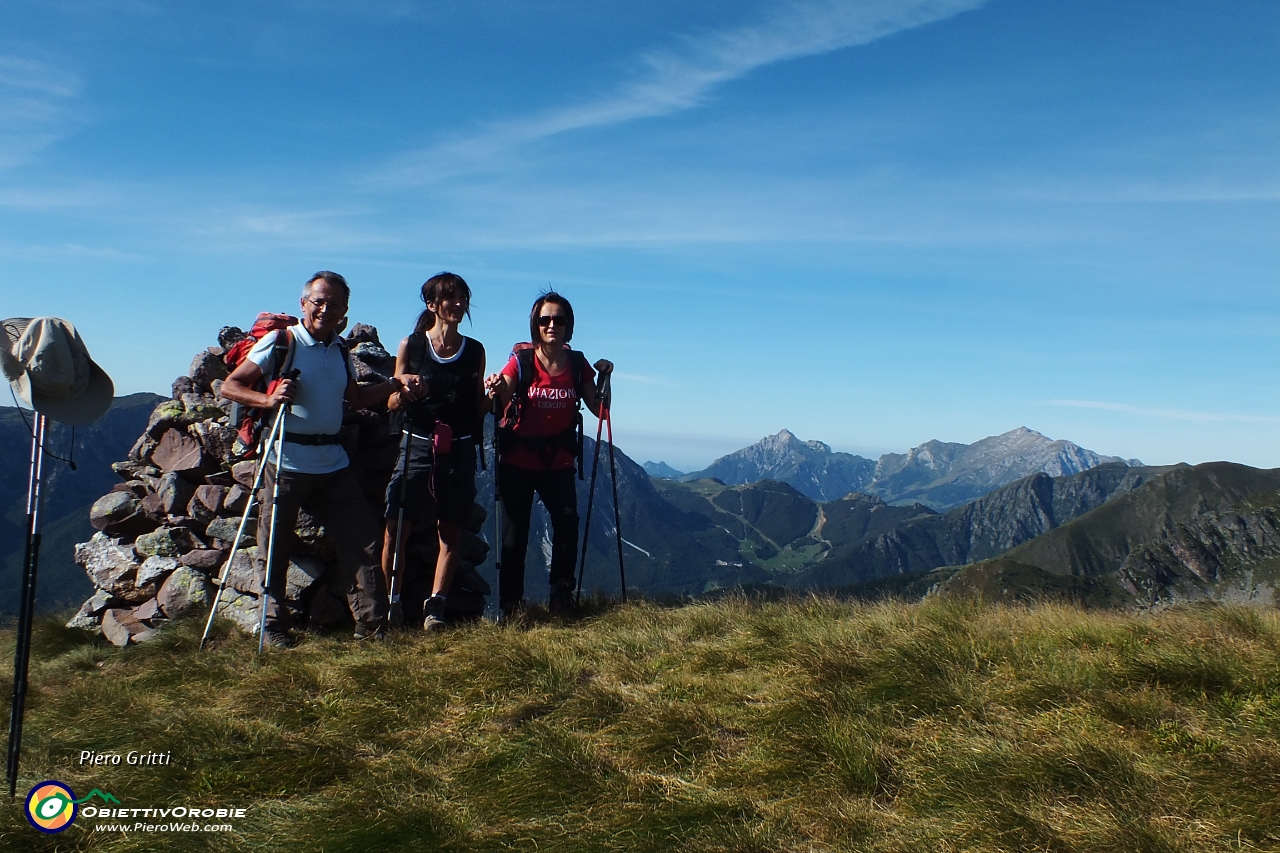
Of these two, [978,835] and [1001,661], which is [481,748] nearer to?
[978,835]

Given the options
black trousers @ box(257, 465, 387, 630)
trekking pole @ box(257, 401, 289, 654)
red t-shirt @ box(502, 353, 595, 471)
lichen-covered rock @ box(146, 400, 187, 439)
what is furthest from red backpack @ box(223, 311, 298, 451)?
red t-shirt @ box(502, 353, 595, 471)

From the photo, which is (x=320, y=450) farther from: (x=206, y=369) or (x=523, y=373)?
(x=206, y=369)

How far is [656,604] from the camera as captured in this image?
10.8 metres

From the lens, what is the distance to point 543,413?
9.62m

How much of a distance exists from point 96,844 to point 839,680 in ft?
16.3

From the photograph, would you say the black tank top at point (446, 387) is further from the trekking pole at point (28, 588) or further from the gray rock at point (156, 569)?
the gray rock at point (156, 569)

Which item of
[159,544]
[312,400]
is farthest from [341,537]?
[159,544]

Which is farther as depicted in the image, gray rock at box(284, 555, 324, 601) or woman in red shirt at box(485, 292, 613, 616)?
gray rock at box(284, 555, 324, 601)

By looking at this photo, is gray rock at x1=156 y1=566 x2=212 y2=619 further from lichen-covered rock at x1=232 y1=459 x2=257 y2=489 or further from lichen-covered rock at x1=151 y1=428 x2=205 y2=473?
lichen-covered rock at x1=151 y1=428 x2=205 y2=473

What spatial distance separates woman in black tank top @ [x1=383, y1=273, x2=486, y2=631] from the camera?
895 cm

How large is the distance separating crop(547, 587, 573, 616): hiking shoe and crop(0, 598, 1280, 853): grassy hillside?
1950 mm

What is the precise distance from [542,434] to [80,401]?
4869 mm
